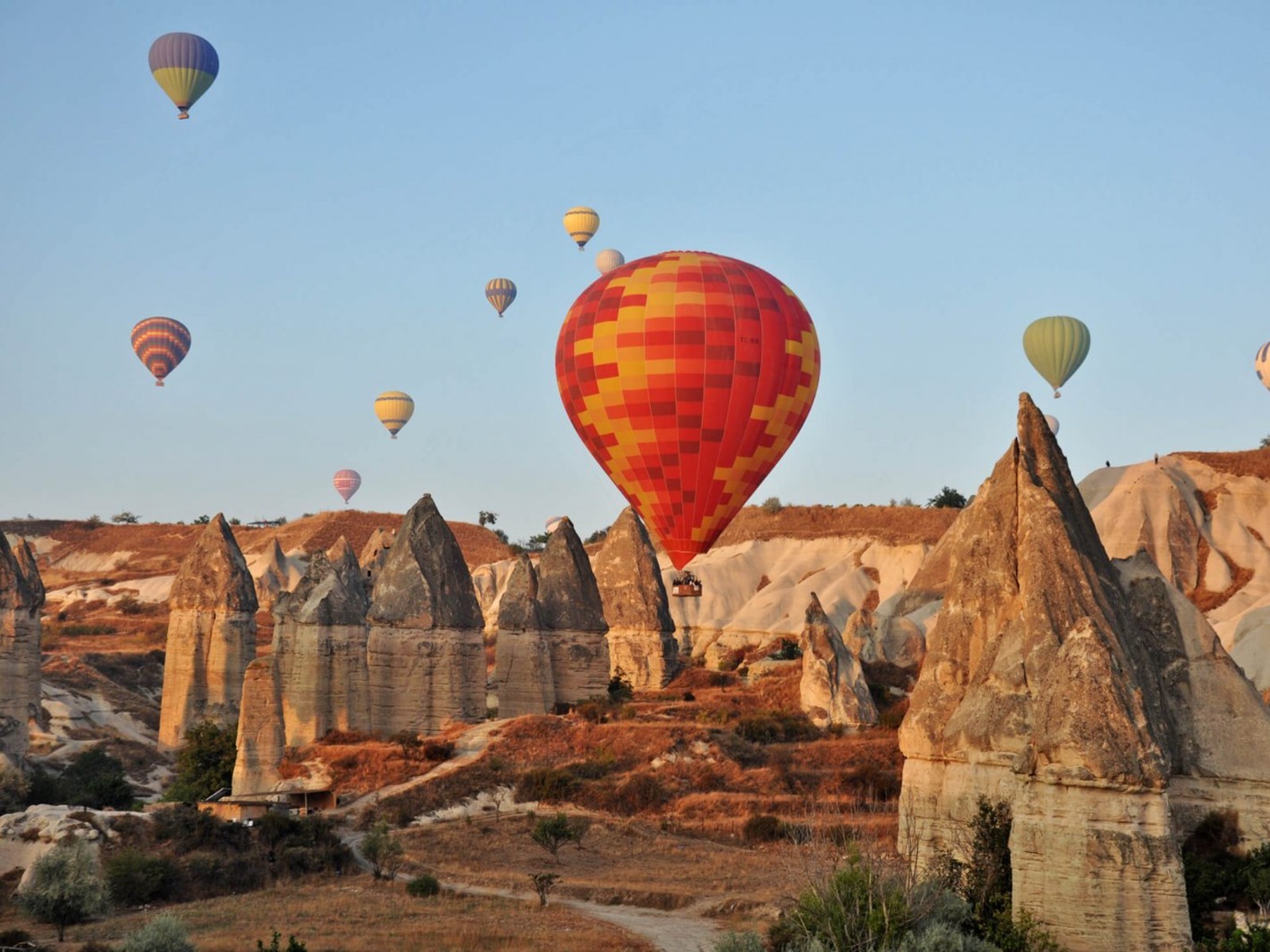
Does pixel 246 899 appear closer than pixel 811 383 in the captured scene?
Yes

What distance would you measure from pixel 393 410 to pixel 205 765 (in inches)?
2358

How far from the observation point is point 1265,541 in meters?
80.8

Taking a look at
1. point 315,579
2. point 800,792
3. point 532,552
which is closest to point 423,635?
point 315,579

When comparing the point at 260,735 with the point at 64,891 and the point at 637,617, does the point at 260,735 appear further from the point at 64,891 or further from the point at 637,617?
the point at 637,617

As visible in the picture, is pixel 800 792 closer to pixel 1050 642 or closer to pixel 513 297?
pixel 1050 642

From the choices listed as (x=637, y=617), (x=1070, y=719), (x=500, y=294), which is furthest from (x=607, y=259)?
(x=1070, y=719)

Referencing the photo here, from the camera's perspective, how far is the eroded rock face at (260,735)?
38.0m

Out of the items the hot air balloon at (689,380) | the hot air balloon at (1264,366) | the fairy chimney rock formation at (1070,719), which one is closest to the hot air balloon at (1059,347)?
the hot air balloon at (1264,366)

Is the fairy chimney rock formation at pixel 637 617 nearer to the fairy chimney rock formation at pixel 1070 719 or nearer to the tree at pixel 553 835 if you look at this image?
the tree at pixel 553 835

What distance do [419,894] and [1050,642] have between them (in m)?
12.3

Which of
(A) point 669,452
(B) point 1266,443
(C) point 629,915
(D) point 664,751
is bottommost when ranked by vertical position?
(C) point 629,915

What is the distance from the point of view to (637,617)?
55.4 metres

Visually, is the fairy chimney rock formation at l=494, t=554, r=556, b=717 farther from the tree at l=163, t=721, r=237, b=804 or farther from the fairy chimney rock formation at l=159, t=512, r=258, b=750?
the fairy chimney rock formation at l=159, t=512, r=258, b=750

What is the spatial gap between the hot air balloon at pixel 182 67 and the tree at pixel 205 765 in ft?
108
